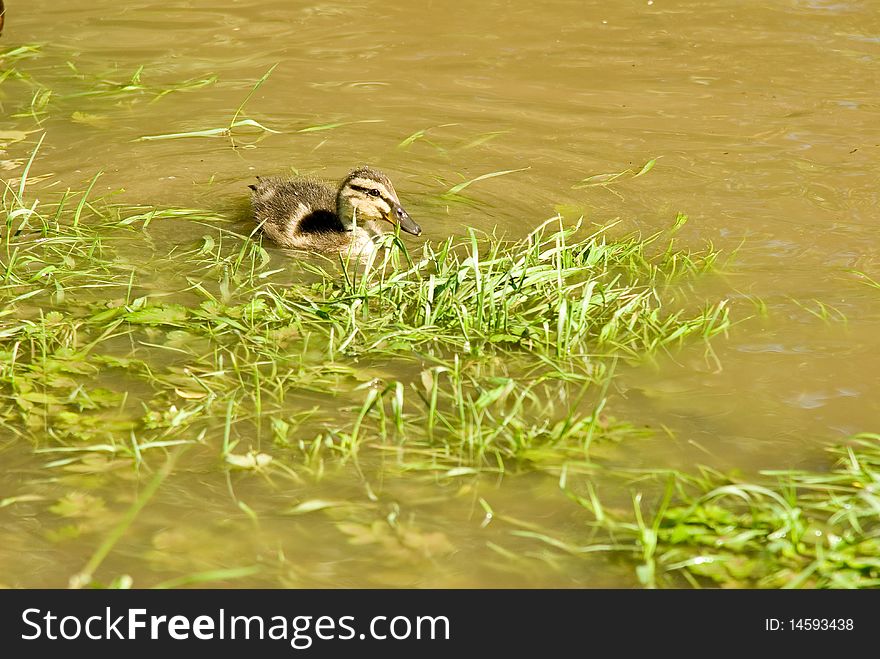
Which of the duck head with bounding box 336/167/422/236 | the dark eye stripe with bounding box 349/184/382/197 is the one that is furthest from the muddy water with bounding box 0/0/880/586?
the dark eye stripe with bounding box 349/184/382/197

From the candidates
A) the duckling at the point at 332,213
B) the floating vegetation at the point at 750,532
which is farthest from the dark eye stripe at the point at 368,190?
the floating vegetation at the point at 750,532

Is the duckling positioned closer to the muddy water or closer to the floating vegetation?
the muddy water

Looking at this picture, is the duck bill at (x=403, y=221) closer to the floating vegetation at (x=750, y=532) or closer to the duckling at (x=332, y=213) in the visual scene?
the duckling at (x=332, y=213)

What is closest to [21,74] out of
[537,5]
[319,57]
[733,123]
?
[319,57]

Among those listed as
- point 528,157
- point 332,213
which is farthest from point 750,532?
point 528,157

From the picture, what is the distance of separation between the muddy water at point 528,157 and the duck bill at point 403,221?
0.57 ft

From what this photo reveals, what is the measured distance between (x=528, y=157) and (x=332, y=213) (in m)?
1.50

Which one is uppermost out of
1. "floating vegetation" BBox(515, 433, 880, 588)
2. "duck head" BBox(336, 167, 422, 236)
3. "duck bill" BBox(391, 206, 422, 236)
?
"duck head" BBox(336, 167, 422, 236)

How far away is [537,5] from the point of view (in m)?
10.2

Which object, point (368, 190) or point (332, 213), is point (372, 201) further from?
point (332, 213)

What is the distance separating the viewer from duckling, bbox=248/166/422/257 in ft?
20.6

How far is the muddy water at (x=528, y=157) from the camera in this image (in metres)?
3.98

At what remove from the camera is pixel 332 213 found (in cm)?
648

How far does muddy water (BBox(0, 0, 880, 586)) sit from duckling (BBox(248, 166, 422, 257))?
32cm
